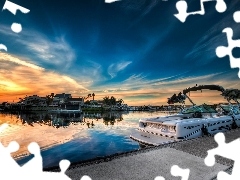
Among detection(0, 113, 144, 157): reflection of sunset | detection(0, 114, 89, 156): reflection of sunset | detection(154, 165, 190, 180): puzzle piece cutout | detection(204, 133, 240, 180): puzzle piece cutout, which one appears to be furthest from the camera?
detection(0, 113, 144, 157): reflection of sunset

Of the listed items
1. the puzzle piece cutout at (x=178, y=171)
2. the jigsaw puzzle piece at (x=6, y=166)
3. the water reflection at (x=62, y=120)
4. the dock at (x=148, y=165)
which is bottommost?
the dock at (x=148, y=165)

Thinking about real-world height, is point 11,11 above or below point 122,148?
above

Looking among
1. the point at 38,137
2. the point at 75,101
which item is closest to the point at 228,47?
the point at 38,137

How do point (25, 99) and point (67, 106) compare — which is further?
point (25, 99)

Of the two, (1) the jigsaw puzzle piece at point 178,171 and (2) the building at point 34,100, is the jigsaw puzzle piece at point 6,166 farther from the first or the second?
(2) the building at point 34,100

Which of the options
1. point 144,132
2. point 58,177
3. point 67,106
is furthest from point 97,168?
point 67,106

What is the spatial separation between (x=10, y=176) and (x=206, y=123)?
10821mm

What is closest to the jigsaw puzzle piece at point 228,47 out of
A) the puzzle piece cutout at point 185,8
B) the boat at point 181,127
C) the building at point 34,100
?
the puzzle piece cutout at point 185,8

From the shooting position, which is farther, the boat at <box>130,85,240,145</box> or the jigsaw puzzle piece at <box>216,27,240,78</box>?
the boat at <box>130,85,240,145</box>

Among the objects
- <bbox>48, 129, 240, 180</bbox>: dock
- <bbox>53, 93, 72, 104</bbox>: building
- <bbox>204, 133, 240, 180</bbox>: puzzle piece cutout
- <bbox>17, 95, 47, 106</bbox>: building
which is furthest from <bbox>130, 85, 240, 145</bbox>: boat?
<bbox>17, 95, 47, 106</bbox>: building

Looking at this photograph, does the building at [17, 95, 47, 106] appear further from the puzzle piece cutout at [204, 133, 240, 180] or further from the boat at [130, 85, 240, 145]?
the puzzle piece cutout at [204, 133, 240, 180]

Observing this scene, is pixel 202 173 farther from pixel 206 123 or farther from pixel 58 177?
pixel 206 123

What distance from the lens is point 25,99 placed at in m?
103

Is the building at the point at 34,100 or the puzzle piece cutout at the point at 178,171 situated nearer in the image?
the puzzle piece cutout at the point at 178,171
